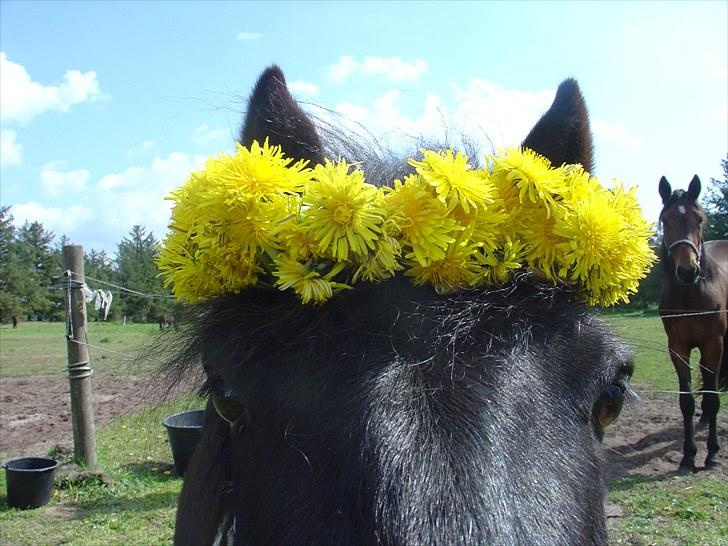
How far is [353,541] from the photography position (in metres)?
1.38

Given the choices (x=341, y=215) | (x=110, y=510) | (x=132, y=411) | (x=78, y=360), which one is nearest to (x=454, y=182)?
(x=341, y=215)

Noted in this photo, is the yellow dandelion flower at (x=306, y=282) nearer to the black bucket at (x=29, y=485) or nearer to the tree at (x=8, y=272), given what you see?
the black bucket at (x=29, y=485)

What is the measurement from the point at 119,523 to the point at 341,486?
226 inches

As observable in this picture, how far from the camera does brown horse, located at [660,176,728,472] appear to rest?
24.5ft

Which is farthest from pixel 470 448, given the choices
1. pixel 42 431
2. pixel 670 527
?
pixel 42 431

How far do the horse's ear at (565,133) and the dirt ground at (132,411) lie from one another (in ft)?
18.0

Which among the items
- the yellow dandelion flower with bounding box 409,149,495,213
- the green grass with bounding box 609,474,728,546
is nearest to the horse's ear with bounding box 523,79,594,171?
the yellow dandelion flower with bounding box 409,149,495,213

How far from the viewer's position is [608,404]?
2.09 m

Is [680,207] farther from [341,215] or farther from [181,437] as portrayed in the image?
[341,215]

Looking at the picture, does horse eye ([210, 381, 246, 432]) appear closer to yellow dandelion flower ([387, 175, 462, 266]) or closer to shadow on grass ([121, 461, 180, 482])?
yellow dandelion flower ([387, 175, 462, 266])

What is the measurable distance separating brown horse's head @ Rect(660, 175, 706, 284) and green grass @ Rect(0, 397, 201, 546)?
6.26 m

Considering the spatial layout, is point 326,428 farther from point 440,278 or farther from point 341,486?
point 440,278

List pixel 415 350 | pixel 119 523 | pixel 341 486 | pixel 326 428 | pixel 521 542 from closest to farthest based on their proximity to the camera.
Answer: pixel 521 542
pixel 341 486
pixel 326 428
pixel 415 350
pixel 119 523

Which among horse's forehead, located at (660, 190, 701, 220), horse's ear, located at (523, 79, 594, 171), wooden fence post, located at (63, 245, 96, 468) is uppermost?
horse's forehead, located at (660, 190, 701, 220)
